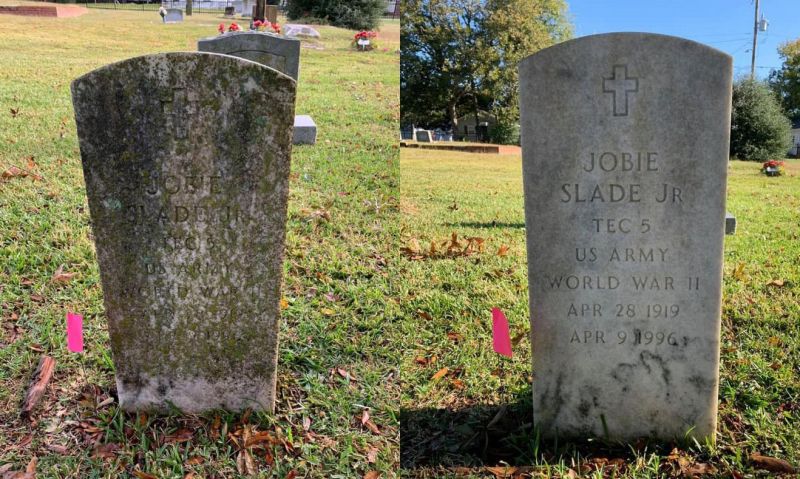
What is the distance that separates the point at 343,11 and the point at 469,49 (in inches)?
227

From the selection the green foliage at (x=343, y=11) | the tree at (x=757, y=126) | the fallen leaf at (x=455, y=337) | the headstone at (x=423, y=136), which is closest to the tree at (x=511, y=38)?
the headstone at (x=423, y=136)

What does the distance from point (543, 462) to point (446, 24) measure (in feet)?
83.2

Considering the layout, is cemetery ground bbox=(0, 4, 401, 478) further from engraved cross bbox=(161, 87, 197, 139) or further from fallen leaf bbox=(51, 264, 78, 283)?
engraved cross bbox=(161, 87, 197, 139)

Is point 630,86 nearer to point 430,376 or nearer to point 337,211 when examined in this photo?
point 430,376

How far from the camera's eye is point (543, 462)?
315 centimetres

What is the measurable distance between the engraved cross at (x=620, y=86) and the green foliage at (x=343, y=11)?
26.5m

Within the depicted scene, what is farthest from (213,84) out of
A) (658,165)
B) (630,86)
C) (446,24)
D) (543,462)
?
(446,24)

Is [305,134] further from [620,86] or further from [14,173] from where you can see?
[620,86]

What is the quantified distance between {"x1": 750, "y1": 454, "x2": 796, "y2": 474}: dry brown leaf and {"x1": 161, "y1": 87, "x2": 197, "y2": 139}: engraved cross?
3178mm

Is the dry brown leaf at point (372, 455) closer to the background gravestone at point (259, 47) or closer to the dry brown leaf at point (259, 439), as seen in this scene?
the dry brown leaf at point (259, 439)

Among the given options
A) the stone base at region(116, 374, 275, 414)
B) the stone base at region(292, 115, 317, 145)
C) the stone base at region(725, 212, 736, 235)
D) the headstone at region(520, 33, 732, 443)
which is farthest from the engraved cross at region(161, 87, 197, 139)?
the stone base at region(292, 115, 317, 145)

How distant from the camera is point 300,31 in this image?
82.1ft

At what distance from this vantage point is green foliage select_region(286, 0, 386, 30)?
2758 centimetres

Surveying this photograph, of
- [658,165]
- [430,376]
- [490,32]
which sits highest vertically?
[490,32]
